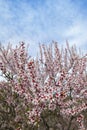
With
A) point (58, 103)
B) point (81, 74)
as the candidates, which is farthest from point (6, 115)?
point (58, 103)

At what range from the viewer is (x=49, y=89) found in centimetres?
822

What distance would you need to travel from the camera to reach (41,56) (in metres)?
15.2

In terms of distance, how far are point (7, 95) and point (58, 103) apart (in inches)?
167

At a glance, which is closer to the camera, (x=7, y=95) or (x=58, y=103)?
(x=58, y=103)

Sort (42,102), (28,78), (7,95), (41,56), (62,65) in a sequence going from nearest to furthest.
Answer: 1. (42,102)
2. (28,78)
3. (7,95)
4. (62,65)
5. (41,56)

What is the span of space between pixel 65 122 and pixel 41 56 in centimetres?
447

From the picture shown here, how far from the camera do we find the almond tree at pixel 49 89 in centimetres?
820

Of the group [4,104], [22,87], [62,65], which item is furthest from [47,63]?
[22,87]

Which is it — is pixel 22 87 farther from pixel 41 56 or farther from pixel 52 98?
pixel 41 56

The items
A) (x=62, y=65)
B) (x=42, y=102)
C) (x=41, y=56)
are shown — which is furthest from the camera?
(x=41, y=56)

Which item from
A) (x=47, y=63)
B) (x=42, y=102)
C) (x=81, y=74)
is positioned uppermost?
(x=47, y=63)

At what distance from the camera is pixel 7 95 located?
12.4m

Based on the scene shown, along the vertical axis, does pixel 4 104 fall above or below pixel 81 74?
below

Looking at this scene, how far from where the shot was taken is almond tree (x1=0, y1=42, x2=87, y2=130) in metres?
8.20
